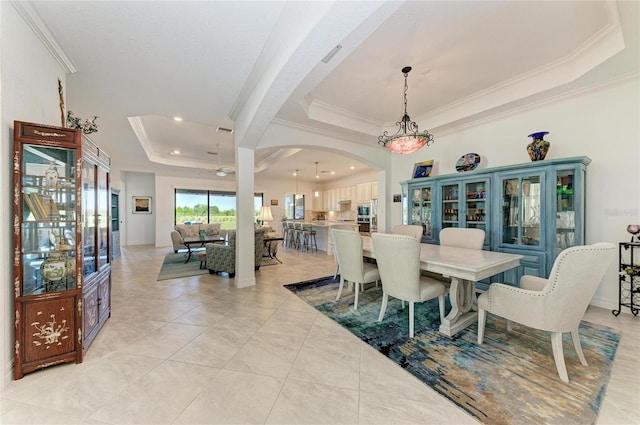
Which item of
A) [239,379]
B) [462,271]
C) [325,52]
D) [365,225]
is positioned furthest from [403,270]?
[365,225]

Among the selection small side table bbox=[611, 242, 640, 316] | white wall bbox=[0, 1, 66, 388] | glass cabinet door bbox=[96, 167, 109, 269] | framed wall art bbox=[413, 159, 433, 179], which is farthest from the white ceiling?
small side table bbox=[611, 242, 640, 316]

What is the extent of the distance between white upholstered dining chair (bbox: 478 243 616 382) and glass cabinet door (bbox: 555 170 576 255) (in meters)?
1.47

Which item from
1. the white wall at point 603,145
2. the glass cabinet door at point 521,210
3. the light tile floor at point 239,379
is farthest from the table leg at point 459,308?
the white wall at point 603,145

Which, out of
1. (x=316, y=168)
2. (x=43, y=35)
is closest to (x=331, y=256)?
(x=316, y=168)

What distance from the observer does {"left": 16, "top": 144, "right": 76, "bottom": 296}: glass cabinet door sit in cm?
180

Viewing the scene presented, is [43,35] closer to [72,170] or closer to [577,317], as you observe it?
[72,170]

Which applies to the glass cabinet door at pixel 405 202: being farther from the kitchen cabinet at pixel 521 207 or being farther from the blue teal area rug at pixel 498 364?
the blue teal area rug at pixel 498 364

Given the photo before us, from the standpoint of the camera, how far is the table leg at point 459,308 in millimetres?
2309

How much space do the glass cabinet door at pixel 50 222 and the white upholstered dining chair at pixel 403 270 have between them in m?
2.63

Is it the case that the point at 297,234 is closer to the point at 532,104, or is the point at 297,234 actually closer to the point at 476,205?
the point at 476,205

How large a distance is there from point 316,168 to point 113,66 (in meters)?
5.81

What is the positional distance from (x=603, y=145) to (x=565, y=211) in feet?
2.84

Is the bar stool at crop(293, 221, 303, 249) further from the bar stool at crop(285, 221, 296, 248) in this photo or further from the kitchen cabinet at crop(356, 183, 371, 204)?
the kitchen cabinet at crop(356, 183, 371, 204)

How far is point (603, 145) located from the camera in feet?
9.30
